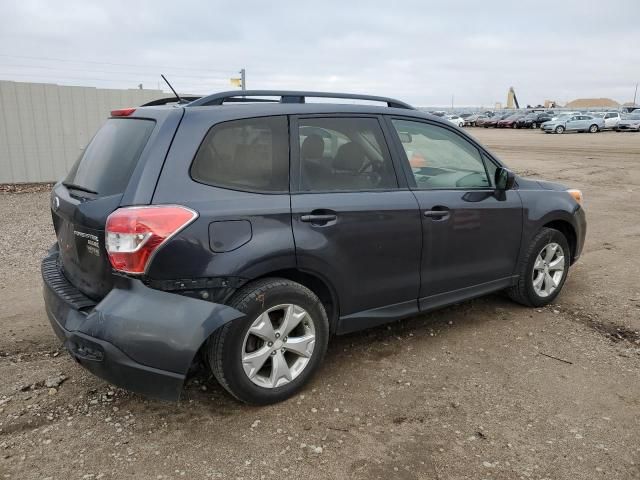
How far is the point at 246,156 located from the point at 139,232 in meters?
0.75

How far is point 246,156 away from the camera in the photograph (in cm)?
305

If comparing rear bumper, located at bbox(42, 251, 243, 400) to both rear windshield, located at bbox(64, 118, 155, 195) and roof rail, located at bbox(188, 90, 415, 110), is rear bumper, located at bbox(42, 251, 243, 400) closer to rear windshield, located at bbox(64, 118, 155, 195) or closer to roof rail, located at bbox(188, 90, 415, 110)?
rear windshield, located at bbox(64, 118, 155, 195)

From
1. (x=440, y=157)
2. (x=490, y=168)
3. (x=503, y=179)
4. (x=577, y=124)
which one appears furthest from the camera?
(x=577, y=124)

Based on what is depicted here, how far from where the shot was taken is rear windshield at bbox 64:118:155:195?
2.91 m

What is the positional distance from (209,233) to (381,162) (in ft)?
4.44

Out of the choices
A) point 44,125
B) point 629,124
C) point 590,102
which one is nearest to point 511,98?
point 590,102

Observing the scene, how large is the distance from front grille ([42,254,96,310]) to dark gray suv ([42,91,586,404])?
0.01 metres

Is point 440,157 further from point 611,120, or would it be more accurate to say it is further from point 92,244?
point 611,120

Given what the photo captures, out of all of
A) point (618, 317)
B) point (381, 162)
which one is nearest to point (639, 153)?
point (618, 317)

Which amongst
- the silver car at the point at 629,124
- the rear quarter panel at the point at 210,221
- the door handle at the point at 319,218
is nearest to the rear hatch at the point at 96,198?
the rear quarter panel at the point at 210,221

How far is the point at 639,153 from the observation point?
21.4 metres

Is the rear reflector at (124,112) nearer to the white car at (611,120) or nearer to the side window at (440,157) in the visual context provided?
the side window at (440,157)

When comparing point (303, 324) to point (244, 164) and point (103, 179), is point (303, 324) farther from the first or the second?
point (103, 179)

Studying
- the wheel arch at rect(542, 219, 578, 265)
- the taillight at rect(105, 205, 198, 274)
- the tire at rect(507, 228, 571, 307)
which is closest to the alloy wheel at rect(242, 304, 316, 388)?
the taillight at rect(105, 205, 198, 274)
